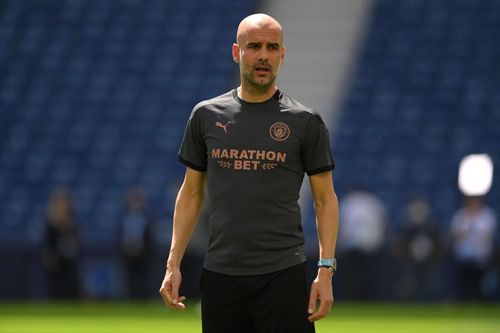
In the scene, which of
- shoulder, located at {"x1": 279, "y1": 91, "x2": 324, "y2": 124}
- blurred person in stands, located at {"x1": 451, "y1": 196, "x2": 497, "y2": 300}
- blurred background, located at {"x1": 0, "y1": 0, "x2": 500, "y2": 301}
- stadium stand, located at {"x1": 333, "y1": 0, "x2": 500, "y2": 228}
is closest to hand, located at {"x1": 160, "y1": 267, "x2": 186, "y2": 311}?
shoulder, located at {"x1": 279, "y1": 91, "x2": 324, "y2": 124}

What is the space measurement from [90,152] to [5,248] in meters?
5.11

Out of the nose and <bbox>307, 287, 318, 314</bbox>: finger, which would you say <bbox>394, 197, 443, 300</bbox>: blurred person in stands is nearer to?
<bbox>307, 287, 318, 314</bbox>: finger

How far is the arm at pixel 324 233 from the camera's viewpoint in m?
4.86

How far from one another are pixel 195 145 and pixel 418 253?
14.3 meters

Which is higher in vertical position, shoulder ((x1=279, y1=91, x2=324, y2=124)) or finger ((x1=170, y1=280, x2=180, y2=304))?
shoulder ((x1=279, y1=91, x2=324, y2=124))

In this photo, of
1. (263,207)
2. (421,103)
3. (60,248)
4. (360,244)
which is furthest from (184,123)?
(263,207)

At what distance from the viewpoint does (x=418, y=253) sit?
19.0m

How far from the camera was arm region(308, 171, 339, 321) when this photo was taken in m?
4.86

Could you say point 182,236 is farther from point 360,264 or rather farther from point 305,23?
point 305,23

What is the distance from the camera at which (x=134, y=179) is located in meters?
24.1

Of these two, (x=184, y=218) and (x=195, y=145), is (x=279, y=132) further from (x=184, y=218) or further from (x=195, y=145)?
(x=184, y=218)

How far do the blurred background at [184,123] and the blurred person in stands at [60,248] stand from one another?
3cm

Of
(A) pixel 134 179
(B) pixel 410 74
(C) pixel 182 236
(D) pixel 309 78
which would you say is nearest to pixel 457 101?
(B) pixel 410 74

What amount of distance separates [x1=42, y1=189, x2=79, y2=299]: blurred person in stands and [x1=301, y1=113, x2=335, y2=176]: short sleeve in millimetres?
14557
